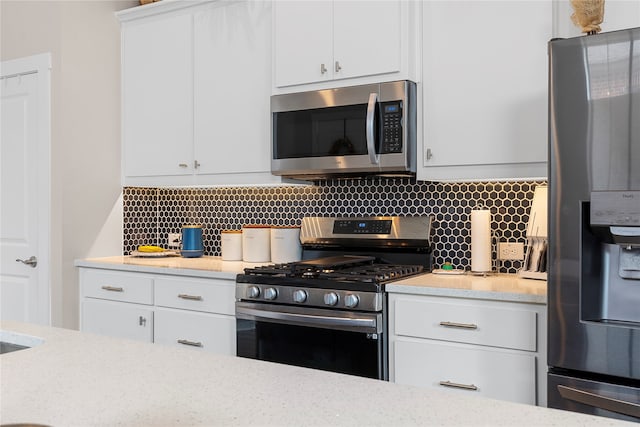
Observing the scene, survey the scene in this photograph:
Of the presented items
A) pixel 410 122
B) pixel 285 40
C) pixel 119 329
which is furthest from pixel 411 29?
pixel 119 329

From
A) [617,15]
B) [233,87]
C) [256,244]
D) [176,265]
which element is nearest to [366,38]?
[233,87]

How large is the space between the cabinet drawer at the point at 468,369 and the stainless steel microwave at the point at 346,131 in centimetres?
82

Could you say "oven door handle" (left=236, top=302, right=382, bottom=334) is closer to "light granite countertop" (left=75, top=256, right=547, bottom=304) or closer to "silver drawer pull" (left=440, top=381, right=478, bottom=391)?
"light granite countertop" (left=75, top=256, right=547, bottom=304)

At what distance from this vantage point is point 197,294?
3.02 metres

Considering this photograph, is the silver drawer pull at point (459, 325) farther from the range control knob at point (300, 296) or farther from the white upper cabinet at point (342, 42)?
the white upper cabinet at point (342, 42)

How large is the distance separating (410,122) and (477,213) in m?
0.51

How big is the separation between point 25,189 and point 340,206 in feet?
6.20

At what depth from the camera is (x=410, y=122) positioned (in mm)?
2748

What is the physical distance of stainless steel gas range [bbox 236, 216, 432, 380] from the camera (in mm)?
2455

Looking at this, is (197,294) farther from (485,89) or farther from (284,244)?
(485,89)

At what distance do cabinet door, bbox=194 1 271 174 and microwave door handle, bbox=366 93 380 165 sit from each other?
2.12 ft

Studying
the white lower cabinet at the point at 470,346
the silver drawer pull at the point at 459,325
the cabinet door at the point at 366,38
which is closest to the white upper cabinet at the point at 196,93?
the cabinet door at the point at 366,38

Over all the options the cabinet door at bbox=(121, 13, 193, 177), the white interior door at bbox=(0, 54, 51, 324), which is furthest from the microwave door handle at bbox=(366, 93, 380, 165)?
the white interior door at bbox=(0, 54, 51, 324)

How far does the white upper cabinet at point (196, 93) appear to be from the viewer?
3223mm
